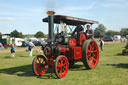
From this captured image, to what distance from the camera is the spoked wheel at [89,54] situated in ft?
20.3

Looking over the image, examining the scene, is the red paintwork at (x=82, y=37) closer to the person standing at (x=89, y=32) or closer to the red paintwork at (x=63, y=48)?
the person standing at (x=89, y=32)

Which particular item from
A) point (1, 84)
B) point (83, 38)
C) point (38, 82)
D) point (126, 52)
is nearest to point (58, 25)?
point (83, 38)

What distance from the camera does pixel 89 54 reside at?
6.70 m

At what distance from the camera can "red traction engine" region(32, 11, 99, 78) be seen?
5452 millimetres

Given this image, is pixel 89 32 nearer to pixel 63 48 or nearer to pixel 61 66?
pixel 63 48

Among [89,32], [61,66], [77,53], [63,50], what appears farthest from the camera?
[89,32]

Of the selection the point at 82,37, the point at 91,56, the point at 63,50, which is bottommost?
the point at 91,56

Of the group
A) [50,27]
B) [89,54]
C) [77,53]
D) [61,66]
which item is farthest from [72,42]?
[61,66]

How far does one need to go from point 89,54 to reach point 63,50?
4.54 ft

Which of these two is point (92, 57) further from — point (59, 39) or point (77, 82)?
point (77, 82)

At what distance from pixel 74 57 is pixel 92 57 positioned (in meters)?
1.19

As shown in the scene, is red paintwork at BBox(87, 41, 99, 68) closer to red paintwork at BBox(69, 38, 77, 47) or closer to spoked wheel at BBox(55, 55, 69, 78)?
red paintwork at BBox(69, 38, 77, 47)

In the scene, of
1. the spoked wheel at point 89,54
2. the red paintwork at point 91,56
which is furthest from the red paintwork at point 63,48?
the red paintwork at point 91,56

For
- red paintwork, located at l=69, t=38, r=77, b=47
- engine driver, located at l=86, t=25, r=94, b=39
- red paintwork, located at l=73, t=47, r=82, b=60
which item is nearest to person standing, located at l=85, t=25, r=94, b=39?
engine driver, located at l=86, t=25, r=94, b=39
